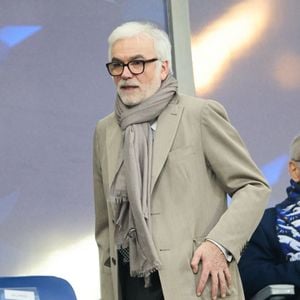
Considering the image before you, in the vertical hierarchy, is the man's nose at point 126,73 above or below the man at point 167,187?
above

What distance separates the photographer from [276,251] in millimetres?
3115

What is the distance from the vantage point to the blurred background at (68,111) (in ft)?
11.7

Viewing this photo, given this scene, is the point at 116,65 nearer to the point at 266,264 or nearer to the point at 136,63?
the point at 136,63

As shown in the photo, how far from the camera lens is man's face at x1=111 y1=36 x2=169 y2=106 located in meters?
2.48

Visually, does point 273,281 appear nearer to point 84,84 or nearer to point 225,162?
point 225,162

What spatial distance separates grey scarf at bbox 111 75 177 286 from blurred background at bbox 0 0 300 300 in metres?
1.15

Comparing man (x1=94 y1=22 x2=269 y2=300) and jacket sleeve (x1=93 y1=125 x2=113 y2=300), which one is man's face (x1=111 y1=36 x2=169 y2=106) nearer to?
man (x1=94 y1=22 x2=269 y2=300)

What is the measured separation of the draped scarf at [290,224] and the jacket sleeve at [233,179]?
70 cm

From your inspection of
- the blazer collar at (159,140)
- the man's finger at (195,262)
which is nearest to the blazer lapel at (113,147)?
the blazer collar at (159,140)

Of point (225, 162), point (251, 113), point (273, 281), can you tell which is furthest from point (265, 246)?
point (251, 113)

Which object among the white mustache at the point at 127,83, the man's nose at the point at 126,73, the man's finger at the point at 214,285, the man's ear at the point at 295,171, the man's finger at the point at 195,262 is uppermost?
the man's nose at the point at 126,73

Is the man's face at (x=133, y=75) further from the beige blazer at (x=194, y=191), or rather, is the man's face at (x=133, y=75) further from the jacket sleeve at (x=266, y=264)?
the jacket sleeve at (x=266, y=264)

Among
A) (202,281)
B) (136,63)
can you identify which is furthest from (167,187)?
(136,63)

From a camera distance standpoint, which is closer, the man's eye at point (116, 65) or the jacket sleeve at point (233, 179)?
the jacket sleeve at point (233, 179)
